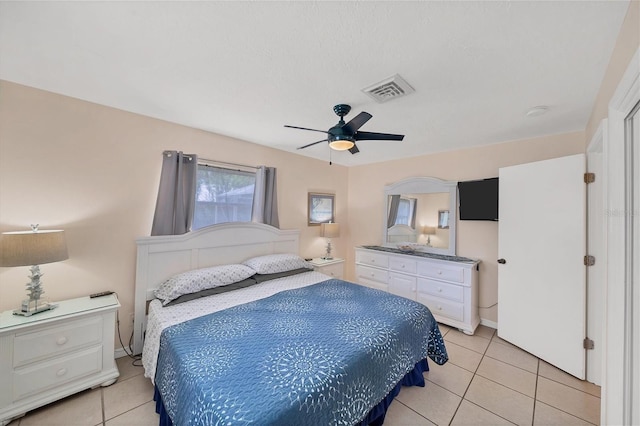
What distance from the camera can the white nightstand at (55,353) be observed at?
1.64 m

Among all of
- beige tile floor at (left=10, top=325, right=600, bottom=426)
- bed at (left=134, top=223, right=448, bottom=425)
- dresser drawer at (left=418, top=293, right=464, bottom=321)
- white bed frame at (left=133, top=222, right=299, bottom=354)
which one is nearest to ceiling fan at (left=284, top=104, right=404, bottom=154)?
bed at (left=134, top=223, right=448, bottom=425)

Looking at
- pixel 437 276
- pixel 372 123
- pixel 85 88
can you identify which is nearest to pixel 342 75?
pixel 372 123

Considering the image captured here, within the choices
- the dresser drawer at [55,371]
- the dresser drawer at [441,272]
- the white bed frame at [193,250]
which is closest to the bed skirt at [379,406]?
the dresser drawer at [55,371]

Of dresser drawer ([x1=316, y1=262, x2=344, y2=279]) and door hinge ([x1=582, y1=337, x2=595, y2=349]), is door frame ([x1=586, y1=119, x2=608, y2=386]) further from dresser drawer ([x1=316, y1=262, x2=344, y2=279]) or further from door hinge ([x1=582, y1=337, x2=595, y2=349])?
dresser drawer ([x1=316, y1=262, x2=344, y2=279])

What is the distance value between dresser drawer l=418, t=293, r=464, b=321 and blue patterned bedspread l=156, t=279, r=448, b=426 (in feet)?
3.72

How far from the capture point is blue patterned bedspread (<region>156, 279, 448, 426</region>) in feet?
3.69

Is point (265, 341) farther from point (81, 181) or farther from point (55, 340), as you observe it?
point (81, 181)

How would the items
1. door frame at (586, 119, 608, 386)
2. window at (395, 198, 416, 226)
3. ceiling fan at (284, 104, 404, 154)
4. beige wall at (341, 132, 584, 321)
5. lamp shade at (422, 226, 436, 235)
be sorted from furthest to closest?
window at (395, 198, 416, 226) < lamp shade at (422, 226, 436, 235) < beige wall at (341, 132, 584, 321) < door frame at (586, 119, 608, 386) < ceiling fan at (284, 104, 404, 154)

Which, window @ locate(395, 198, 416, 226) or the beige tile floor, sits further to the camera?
window @ locate(395, 198, 416, 226)

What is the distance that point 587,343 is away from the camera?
86.0 inches

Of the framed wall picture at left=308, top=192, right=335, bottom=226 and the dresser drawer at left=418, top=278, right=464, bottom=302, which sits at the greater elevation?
the framed wall picture at left=308, top=192, right=335, bottom=226

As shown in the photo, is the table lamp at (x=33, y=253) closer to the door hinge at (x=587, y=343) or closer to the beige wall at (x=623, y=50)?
the beige wall at (x=623, y=50)

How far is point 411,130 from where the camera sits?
9.20 feet

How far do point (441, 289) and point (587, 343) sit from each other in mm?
1328
